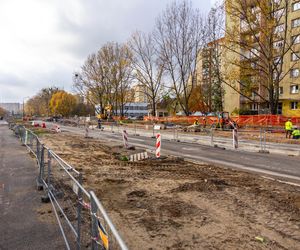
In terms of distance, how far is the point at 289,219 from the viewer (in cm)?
509

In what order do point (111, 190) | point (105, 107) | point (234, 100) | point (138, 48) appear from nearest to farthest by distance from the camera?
point (111, 190), point (138, 48), point (234, 100), point (105, 107)

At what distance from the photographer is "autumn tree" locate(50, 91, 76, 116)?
96938 millimetres

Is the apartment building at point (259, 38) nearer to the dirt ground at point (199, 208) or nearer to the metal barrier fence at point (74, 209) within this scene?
the dirt ground at point (199, 208)

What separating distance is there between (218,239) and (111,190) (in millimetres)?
3625

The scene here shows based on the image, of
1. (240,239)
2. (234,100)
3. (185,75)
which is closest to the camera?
(240,239)

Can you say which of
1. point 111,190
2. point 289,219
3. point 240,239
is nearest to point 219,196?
point 289,219

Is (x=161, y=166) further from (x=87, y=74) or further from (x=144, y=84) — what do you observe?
(x=87, y=74)

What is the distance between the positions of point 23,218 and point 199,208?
3.72 meters

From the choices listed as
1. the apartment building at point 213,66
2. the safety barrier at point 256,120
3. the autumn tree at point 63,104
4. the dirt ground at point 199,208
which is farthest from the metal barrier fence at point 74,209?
the autumn tree at point 63,104

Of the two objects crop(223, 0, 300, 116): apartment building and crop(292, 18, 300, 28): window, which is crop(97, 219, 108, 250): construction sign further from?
crop(292, 18, 300, 28): window

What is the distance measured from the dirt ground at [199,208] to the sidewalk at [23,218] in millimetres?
1232

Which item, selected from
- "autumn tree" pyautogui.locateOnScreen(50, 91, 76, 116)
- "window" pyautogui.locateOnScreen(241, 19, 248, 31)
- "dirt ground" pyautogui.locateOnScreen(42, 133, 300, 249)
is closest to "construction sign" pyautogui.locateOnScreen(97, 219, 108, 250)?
"dirt ground" pyautogui.locateOnScreen(42, 133, 300, 249)

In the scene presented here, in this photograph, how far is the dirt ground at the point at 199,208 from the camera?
14.1 feet

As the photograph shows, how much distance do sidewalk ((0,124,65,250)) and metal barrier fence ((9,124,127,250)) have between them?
0.81 feet
